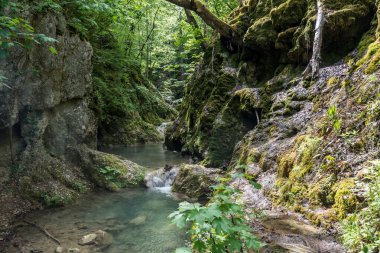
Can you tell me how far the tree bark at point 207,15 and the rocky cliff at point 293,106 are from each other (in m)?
0.38

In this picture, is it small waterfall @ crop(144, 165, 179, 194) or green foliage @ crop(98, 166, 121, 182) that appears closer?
green foliage @ crop(98, 166, 121, 182)

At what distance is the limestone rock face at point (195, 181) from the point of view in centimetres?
911

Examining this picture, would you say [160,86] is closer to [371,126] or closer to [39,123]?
[39,123]

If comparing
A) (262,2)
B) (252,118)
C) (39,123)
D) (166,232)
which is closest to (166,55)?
(262,2)

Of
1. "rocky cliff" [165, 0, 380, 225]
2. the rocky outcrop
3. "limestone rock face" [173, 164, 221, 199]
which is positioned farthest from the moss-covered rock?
"rocky cliff" [165, 0, 380, 225]

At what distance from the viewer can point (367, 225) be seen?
3.55m

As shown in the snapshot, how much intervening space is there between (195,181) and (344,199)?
5564 millimetres

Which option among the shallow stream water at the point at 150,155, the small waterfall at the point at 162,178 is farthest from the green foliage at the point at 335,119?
the shallow stream water at the point at 150,155

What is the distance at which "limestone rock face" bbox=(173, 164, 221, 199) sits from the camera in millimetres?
9109

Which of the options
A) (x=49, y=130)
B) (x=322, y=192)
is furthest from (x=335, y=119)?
(x=49, y=130)

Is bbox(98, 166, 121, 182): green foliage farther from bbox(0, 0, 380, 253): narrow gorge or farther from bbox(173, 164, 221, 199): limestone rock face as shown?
bbox(173, 164, 221, 199): limestone rock face

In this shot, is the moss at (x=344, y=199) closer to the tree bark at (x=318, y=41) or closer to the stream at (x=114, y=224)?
the stream at (x=114, y=224)

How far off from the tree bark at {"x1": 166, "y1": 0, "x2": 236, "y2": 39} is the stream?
6.55m

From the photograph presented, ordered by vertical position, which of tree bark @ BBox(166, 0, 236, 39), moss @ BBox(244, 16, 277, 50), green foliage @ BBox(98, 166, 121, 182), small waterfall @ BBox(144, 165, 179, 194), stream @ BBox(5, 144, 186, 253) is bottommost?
stream @ BBox(5, 144, 186, 253)
